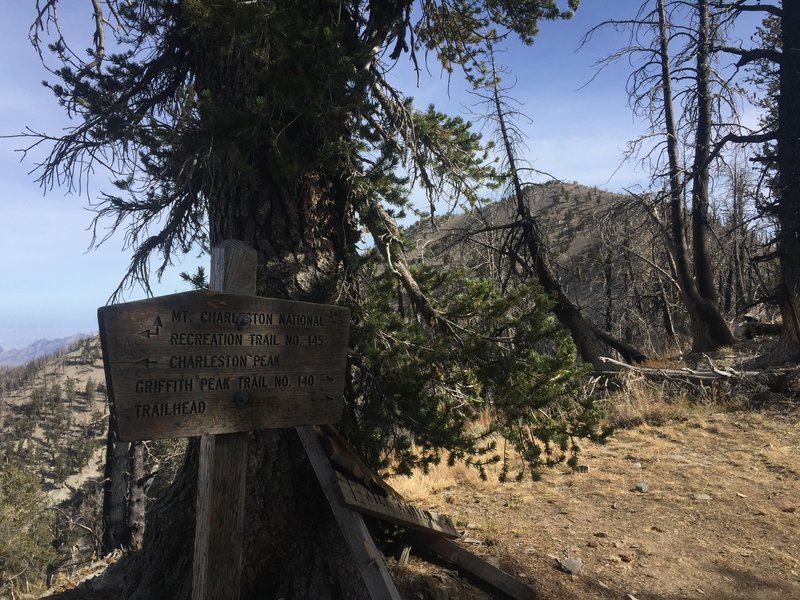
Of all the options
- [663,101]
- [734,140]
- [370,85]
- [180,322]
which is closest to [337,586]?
[180,322]

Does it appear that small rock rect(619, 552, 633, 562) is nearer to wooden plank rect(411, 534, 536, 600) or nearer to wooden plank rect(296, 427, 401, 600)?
wooden plank rect(411, 534, 536, 600)

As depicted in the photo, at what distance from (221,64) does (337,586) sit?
3711 mm

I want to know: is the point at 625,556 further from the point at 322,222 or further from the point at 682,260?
the point at 682,260

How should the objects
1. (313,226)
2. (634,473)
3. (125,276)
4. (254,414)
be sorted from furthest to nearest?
(634,473)
(125,276)
(313,226)
(254,414)

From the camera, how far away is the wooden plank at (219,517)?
2139 mm

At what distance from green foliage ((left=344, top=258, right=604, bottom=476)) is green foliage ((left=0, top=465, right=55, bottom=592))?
21.5 m

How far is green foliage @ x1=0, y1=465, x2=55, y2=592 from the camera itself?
65.4 feet

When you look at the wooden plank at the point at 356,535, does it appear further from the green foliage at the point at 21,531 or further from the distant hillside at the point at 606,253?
the green foliage at the point at 21,531

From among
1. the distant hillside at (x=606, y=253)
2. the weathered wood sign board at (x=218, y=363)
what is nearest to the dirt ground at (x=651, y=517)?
the weathered wood sign board at (x=218, y=363)

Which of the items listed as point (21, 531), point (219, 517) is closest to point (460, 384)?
point (219, 517)

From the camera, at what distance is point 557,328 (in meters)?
3.70

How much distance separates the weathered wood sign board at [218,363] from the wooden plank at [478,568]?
5.78 ft

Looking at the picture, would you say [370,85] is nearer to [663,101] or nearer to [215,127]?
[215,127]

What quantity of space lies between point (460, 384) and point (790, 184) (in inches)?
313
